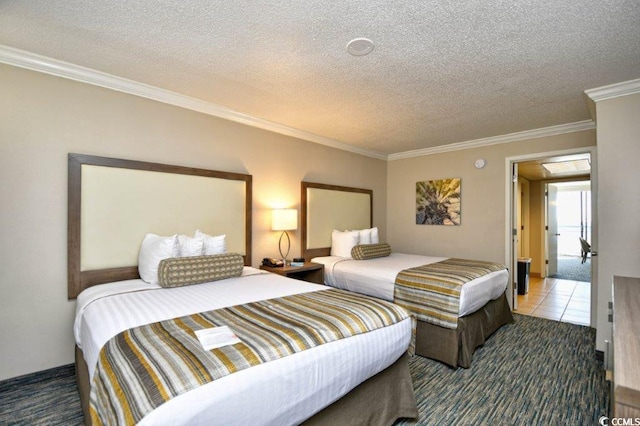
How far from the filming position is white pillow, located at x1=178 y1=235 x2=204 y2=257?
268cm

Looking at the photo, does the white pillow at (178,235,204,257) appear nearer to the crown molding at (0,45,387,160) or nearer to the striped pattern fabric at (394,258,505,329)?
the crown molding at (0,45,387,160)

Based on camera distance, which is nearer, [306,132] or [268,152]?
[268,152]

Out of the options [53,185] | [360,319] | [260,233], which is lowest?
[360,319]

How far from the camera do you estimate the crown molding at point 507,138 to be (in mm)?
3709

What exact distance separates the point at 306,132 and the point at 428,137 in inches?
72.0

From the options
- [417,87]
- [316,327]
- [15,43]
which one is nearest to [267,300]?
[316,327]

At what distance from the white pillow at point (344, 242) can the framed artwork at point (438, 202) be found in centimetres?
151

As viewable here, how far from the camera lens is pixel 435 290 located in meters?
2.81

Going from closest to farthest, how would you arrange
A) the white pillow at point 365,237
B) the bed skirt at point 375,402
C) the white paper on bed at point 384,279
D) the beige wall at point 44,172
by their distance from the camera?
the bed skirt at point 375,402, the beige wall at point 44,172, the white paper on bed at point 384,279, the white pillow at point 365,237

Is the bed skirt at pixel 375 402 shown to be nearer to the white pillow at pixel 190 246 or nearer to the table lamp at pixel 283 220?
the white pillow at pixel 190 246

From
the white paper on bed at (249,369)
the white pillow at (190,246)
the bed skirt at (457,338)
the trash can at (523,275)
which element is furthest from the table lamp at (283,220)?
the trash can at (523,275)

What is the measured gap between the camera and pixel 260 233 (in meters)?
3.76

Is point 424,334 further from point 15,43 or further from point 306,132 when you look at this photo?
point 15,43

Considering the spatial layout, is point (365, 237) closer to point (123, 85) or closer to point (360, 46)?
point (360, 46)
